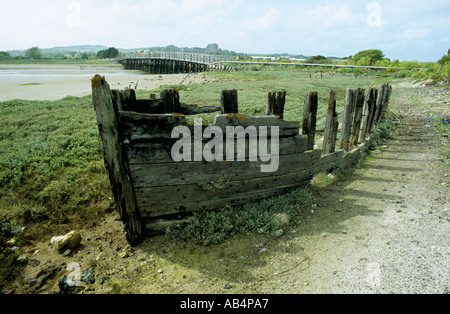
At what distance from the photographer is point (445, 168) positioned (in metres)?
7.19

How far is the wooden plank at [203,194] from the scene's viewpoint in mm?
4273

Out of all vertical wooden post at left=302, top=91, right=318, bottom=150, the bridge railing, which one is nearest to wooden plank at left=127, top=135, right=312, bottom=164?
vertical wooden post at left=302, top=91, right=318, bottom=150

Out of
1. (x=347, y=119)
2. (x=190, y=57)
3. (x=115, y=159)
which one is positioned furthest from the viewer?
(x=190, y=57)

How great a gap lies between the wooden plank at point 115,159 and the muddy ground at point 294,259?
422 millimetres

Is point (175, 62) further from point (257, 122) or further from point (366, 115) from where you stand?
point (257, 122)

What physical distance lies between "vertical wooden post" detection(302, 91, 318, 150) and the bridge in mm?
40315

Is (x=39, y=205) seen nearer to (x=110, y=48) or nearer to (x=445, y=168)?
(x=445, y=168)

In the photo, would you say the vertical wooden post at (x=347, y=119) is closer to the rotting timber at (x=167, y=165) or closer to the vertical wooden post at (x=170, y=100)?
the rotting timber at (x=167, y=165)

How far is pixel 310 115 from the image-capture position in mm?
5605

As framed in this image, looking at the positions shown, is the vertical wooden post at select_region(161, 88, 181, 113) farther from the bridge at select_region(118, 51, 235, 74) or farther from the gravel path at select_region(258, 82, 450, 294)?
the bridge at select_region(118, 51, 235, 74)

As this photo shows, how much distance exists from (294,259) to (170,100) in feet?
9.90

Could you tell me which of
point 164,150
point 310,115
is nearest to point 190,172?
point 164,150

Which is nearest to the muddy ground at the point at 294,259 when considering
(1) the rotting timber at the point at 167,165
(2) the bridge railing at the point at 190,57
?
(1) the rotting timber at the point at 167,165

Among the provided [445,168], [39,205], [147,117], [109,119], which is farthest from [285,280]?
[445,168]
